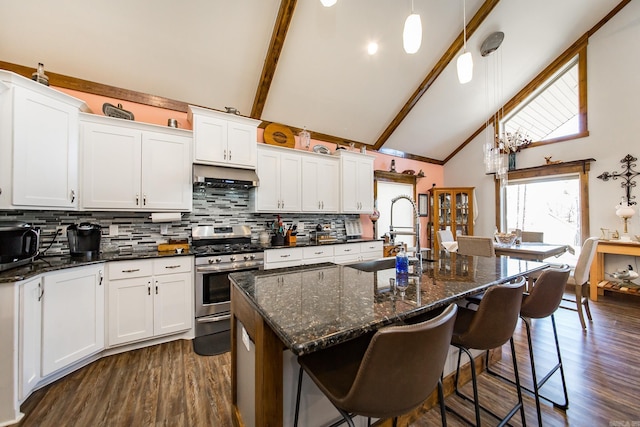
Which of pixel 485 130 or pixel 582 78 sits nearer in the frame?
pixel 582 78

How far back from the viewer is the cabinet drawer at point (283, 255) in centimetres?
311

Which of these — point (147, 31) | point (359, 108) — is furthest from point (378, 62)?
point (147, 31)

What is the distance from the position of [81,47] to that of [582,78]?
705cm

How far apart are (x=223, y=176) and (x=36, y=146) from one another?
1.47 metres

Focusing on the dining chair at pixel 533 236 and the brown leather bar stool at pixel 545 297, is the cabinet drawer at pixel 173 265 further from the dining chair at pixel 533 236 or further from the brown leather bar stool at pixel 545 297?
the dining chair at pixel 533 236

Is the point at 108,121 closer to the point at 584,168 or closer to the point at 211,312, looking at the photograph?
the point at 211,312

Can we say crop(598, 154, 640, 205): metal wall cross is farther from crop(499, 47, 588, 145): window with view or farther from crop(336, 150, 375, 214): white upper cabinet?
crop(336, 150, 375, 214): white upper cabinet

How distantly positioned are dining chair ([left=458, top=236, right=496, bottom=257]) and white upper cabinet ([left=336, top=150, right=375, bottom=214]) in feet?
5.12

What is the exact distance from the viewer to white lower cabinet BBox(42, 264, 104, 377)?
1850 mm

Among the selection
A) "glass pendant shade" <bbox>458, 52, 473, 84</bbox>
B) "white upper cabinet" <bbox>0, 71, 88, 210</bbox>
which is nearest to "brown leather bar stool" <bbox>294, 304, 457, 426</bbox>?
"glass pendant shade" <bbox>458, 52, 473, 84</bbox>

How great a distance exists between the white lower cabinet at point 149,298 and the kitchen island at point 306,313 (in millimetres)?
1350

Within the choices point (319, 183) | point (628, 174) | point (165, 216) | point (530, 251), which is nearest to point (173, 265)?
point (165, 216)

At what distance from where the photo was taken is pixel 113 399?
5.74 ft

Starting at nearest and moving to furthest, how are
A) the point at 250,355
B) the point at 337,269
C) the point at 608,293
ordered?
the point at 250,355 < the point at 337,269 < the point at 608,293
